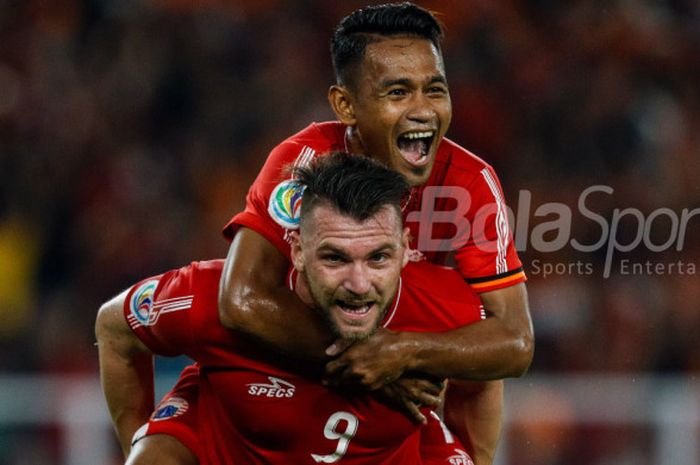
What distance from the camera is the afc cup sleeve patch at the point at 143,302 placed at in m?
3.72

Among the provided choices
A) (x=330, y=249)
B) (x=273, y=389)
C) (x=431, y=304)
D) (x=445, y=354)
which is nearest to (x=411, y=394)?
(x=445, y=354)

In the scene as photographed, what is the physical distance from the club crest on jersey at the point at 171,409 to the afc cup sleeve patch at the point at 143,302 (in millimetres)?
246

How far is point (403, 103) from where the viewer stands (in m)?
3.87

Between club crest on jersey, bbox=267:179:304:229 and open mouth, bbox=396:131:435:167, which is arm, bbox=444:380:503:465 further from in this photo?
club crest on jersey, bbox=267:179:304:229

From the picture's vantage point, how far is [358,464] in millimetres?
3600

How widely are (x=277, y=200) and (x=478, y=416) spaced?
3.12ft

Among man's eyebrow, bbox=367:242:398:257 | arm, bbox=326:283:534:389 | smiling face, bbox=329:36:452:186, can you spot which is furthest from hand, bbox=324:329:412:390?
smiling face, bbox=329:36:452:186

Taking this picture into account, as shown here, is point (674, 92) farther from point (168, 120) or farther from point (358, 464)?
point (358, 464)

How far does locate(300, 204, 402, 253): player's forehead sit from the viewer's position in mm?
3307

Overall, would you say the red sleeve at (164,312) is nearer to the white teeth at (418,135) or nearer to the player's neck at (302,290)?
the player's neck at (302,290)

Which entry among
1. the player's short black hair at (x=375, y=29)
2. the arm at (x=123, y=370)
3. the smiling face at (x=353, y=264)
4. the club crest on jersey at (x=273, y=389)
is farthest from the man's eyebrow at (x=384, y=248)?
the arm at (x=123, y=370)

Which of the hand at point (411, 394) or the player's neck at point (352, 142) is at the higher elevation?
the player's neck at point (352, 142)

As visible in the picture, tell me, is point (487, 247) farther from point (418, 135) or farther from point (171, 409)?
point (171, 409)

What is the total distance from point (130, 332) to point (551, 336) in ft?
11.4
